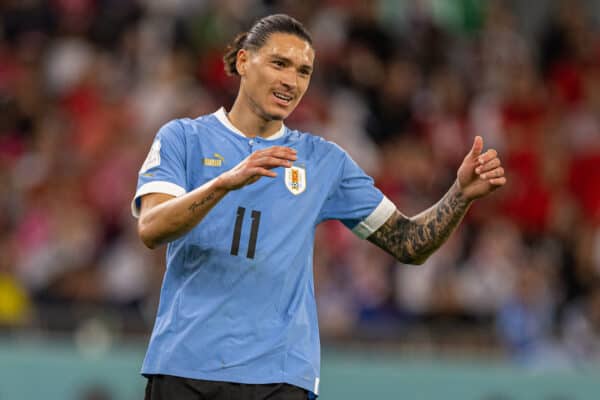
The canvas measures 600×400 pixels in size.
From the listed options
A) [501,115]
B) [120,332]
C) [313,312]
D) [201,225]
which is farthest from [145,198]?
[501,115]

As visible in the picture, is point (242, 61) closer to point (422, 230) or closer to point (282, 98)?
point (282, 98)

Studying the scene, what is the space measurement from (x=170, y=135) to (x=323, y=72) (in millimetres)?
6782

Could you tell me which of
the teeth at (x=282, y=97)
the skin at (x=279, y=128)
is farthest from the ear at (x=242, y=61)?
the teeth at (x=282, y=97)

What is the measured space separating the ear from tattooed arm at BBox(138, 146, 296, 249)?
77 cm

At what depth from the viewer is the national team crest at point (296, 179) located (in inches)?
201

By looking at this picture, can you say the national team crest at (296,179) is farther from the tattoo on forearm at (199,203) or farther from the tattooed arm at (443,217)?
the tattoo on forearm at (199,203)

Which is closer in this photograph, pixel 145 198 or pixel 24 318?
pixel 145 198

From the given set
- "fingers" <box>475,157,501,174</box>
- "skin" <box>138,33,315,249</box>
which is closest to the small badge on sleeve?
"skin" <box>138,33,315,249</box>

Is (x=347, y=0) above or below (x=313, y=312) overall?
above

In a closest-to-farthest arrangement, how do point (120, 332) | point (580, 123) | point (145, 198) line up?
1. point (145, 198)
2. point (120, 332)
3. point (580, 123)

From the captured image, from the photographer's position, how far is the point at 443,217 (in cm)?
523

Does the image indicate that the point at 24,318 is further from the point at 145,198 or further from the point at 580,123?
the point at 580,123

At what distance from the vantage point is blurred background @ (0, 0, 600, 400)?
945 centimetres

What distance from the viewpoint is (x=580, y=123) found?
490 inches
